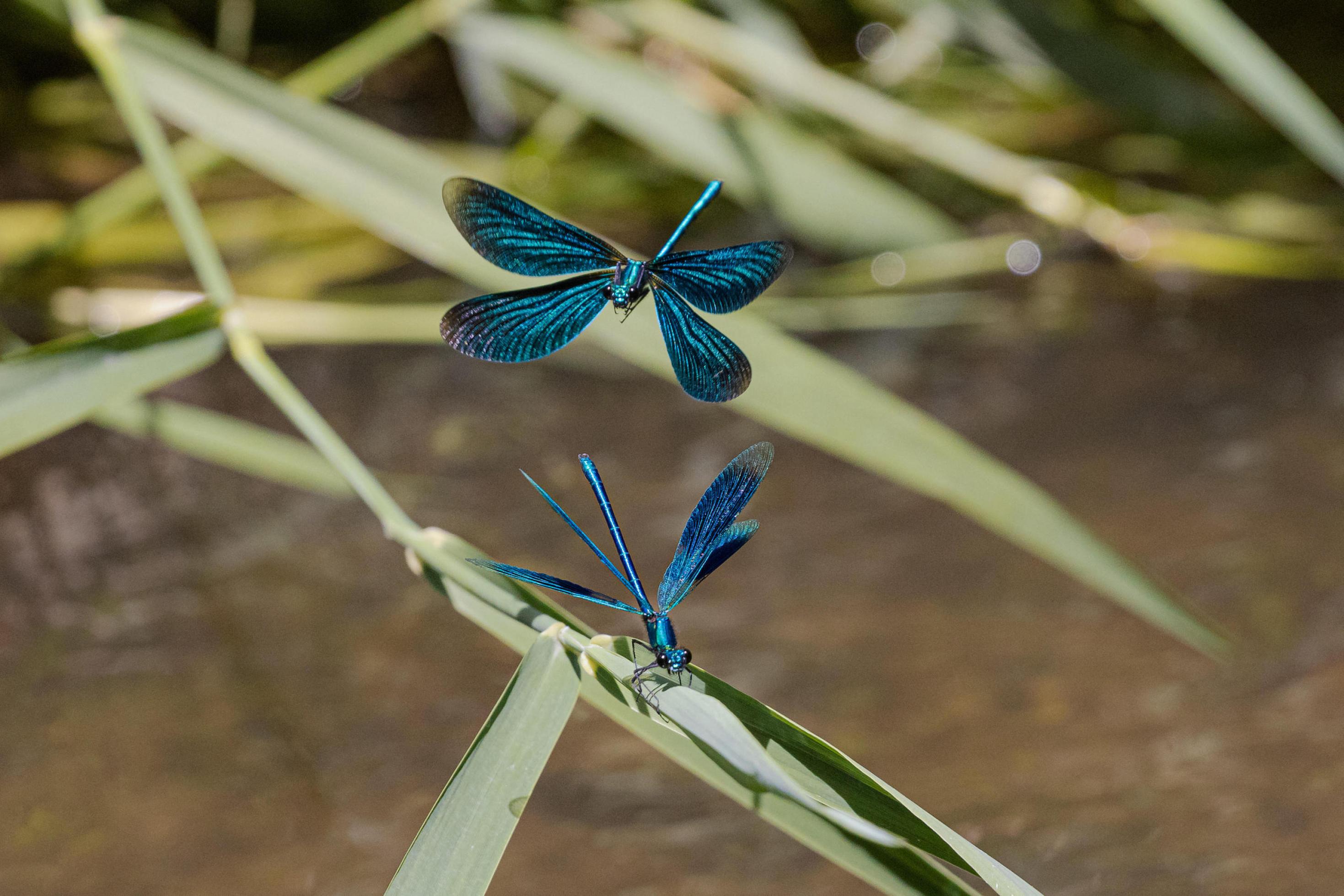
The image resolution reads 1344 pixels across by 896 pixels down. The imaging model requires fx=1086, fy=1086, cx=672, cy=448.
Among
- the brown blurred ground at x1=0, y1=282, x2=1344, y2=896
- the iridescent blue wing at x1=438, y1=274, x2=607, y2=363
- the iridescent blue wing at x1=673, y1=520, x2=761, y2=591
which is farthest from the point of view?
the brown blurred ground at x1=0, y1=282, x2=1344, y2=896

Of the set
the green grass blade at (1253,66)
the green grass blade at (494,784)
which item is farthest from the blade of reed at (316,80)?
the green grass blade at (494,784)

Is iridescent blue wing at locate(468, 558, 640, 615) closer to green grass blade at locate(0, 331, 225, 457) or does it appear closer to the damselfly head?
the damselfly head

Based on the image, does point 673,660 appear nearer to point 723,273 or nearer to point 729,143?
point 723,273

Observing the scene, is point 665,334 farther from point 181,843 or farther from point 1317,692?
point 1317,692

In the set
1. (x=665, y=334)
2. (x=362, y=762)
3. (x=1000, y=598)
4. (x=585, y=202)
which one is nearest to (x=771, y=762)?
(x=665, y=334)

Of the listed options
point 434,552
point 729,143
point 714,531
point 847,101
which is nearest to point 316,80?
point 729,143

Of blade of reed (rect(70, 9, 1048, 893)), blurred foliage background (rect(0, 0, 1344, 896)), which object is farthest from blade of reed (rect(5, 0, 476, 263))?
blade of reed (rect(70, 9, 1048, 893))
